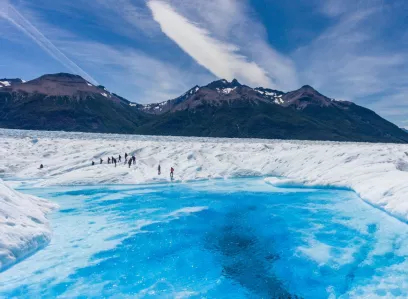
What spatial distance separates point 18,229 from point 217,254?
8527 mm

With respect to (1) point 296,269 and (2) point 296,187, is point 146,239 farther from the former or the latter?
(2) point 296,187

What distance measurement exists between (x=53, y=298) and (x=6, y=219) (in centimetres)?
564

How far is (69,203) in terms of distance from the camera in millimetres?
22141

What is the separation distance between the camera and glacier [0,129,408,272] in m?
24.4

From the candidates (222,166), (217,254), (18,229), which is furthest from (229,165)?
(18,229)

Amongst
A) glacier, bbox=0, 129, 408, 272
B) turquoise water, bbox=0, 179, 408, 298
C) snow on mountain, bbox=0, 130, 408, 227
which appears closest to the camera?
turquoise water, bbox=0, 179, 408, 298

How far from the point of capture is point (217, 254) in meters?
12.2

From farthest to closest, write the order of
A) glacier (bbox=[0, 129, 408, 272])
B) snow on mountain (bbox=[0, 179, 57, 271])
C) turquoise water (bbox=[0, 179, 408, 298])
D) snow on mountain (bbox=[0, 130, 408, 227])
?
snow on mountain (bbox=[0, 130, 408, 227]), glacier (bbox=[0, 129, 408, 272]), snow on mountain (bbox=[0, 179, 57, 271]), turquoise water (bbox=[0, 179, 408, 298])

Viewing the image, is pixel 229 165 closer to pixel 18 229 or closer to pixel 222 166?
pixel 222 166

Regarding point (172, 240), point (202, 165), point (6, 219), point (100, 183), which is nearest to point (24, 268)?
point (6, 219)

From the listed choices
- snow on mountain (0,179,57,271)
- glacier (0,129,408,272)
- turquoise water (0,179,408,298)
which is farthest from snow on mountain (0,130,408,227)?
snow on mountain (0,179,57,271)

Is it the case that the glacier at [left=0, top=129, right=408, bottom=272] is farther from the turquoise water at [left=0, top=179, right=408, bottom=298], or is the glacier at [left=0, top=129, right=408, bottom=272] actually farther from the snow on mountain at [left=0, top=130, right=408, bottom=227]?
the turquoise water at [left=0, top=179, right=408, bottom=298]

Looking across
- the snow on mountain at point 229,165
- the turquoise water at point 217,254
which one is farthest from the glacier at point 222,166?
the turquoise water at point 217,254

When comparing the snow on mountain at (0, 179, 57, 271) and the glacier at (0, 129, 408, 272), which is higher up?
the glacier at (0, 129, 408, 272)
